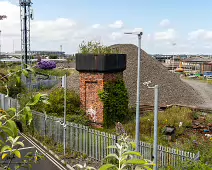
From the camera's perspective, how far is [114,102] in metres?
16.7

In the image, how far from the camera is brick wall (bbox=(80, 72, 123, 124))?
16453 mm

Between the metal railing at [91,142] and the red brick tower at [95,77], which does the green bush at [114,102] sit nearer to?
the red brick tower at [95,77]

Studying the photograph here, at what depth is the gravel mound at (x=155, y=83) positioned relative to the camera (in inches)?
930

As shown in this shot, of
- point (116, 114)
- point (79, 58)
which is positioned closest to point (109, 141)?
point (116, 114)

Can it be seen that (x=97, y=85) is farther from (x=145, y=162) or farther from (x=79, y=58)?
(x=145, y=162)

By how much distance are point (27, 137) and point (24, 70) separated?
13.3 metres

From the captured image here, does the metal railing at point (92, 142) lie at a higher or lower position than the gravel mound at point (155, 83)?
lower

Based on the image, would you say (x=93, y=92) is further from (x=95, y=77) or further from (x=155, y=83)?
(x=155, y=83)

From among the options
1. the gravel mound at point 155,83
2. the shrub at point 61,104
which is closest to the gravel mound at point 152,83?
the gravel mound at point 155,83

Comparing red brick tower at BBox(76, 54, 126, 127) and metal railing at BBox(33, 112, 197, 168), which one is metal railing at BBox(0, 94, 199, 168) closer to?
metal railing at BBox(33, 112, 197, 168)

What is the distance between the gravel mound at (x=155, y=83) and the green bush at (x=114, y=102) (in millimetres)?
4339

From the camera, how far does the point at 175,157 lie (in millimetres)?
9891

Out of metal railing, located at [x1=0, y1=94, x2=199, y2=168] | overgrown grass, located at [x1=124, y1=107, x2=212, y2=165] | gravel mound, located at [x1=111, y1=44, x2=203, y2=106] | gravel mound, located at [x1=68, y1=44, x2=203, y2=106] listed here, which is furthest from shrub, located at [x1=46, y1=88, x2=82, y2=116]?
gravel mound, located at [x1=111, y1=44, x2=203, y2=106]

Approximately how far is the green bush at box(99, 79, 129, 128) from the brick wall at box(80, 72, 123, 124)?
0.27m
